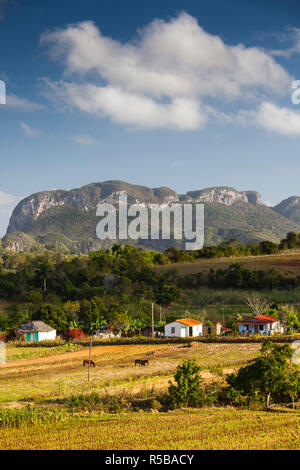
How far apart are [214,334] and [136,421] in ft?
108

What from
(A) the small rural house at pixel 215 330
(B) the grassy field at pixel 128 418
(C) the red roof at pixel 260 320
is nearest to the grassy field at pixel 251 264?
(A) the small rural house at pixel 215 330

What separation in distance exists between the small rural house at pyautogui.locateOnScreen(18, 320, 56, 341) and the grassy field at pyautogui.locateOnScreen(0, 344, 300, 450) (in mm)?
15915

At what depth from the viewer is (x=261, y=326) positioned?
159 ft

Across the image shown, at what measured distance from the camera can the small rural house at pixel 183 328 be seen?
5081 cm

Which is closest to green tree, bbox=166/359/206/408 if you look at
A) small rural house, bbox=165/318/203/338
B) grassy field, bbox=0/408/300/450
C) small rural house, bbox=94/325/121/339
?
grassy field, bbox=0/408/300/450

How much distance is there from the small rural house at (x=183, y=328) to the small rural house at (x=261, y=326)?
178 inches

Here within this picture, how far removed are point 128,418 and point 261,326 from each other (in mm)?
31752

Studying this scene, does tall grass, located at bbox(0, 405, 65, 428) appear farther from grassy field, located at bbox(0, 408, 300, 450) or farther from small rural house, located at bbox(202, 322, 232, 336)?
small rural house, located at bbox(202, 322, 232, 336)

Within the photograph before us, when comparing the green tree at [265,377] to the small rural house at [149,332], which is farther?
the small rural house at [149,332]

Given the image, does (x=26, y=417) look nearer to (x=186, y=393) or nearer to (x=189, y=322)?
(x=186, y=393)

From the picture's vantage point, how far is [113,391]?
25.1 meters

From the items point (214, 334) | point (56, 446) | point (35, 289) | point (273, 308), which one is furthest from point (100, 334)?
point (56, 446)

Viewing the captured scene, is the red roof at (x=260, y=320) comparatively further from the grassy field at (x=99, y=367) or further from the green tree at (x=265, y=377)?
the green tree at (x=265, y=377)

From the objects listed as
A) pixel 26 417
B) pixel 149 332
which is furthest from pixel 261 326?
pixel 26 417
